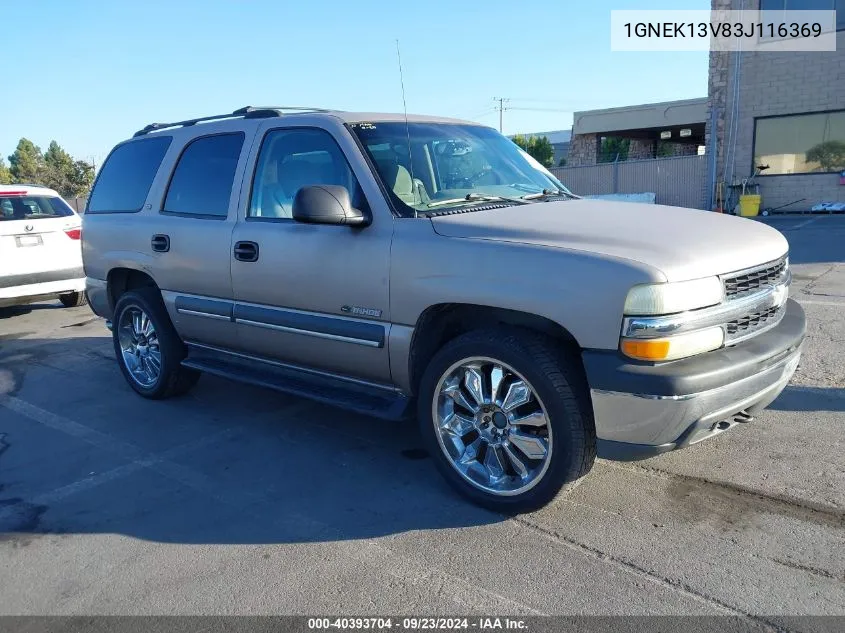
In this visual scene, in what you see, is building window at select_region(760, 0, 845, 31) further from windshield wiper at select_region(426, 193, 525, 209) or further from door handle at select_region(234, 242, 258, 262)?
door handle at select_region(234, 242, 258, 262)

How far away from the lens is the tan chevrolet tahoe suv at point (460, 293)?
307 centimetres

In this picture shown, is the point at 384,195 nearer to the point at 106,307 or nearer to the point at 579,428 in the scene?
the point at 579,428

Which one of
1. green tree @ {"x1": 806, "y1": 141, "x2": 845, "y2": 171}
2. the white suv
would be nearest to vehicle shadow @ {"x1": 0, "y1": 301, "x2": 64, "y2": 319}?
the white suv

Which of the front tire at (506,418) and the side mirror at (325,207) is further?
the side mirror at (325,207)

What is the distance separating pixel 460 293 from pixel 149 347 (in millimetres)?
3206

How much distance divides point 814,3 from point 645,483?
23.0 m

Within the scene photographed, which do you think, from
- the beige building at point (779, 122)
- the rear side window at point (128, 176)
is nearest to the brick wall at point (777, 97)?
the beige building at point (779, 122)

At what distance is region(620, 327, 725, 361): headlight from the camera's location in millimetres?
2994

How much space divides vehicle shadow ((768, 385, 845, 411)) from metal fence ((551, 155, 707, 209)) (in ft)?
67.6

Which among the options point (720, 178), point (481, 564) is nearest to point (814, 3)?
point (720, 178)

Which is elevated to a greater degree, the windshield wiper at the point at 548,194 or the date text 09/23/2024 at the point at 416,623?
the windshield wiper at the point at 548,194

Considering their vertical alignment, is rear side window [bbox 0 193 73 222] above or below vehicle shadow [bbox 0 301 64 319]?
above

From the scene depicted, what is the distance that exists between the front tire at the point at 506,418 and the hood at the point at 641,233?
0.51 metres

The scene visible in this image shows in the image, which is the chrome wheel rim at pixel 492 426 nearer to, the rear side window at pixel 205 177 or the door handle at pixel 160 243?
the rear side window at pixel 205 177
